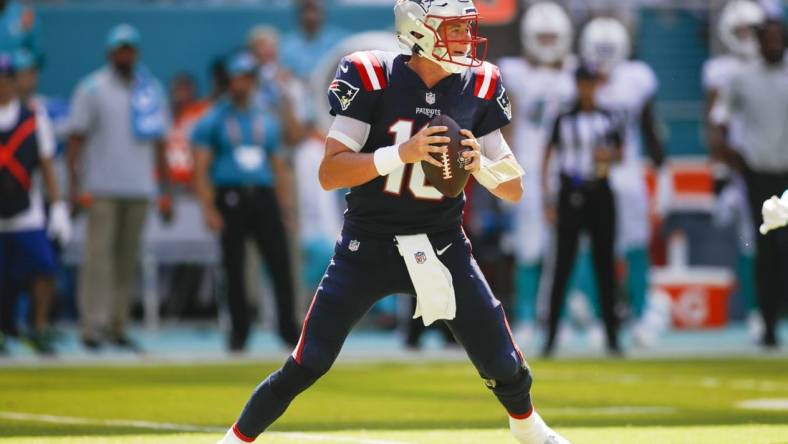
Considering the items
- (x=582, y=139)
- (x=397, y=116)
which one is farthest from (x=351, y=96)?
(x=582, y=139)

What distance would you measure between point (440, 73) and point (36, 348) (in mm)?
6788

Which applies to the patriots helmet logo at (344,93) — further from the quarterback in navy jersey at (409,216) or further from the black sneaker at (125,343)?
the black sneaker at (125,343)

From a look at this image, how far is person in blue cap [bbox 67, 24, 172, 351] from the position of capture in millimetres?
12109

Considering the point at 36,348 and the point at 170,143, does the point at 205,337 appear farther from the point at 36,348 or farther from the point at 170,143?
the point at 36,348

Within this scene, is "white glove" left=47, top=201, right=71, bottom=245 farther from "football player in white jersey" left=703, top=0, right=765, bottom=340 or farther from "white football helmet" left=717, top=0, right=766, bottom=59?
"white football helmet" left=717, top=0, right=766, bottom=59

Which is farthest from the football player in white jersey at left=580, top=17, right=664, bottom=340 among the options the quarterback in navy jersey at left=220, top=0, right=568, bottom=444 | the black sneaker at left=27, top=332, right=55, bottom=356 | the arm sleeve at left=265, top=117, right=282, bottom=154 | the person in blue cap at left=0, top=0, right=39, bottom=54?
the quarterback in navy jersey at left=220, top=0, right=568, bottom=444

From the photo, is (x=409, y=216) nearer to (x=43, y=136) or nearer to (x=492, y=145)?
(x=492, y=145)

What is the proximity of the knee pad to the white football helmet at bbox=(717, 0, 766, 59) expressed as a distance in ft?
27.6

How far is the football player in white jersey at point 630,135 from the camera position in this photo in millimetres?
12836

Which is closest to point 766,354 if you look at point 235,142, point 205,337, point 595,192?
point 595,192

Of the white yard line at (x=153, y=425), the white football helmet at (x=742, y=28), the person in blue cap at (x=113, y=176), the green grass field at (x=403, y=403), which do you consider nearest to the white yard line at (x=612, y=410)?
the green grass field at (x=403, y=403)

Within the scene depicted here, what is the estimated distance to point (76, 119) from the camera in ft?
40.0

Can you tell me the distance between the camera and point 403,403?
28.0ft

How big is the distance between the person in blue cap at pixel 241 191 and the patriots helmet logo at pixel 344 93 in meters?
6.46
